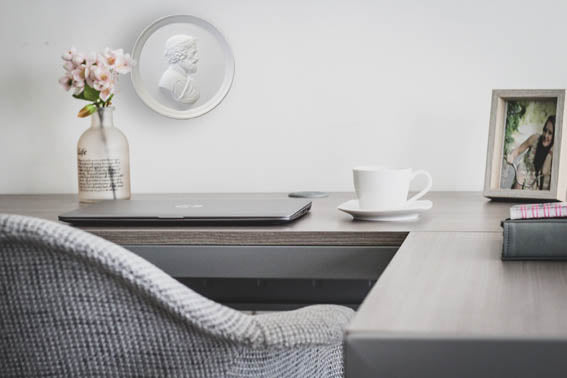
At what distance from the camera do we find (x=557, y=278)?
701 millimetres

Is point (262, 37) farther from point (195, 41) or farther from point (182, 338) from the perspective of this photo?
point (182, 338)

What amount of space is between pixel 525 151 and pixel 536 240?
722 millimetres

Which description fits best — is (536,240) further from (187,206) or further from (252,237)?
(187,206)

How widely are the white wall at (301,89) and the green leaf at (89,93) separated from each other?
0.27m

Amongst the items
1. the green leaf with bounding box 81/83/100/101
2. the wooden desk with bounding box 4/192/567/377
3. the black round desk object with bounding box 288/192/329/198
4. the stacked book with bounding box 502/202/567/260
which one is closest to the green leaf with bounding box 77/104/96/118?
the green leaf with bounding box 81/83/100/101

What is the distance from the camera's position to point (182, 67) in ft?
5.71

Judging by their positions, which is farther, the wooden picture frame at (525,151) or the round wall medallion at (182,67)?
the round wall medallion at (182,67)

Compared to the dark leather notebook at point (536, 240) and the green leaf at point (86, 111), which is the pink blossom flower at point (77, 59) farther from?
the dark leather notebook at point (536, 240)

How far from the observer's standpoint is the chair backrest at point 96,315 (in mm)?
585

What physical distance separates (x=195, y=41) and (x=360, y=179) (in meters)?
0.74

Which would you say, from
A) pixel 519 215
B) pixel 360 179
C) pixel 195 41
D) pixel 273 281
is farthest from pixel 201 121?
pixel 519 215

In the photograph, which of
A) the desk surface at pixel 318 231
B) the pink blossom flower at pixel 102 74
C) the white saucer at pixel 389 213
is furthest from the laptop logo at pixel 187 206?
the pink blossom flower at pixel 102 74

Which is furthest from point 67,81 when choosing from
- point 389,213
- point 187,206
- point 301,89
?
point 389,213

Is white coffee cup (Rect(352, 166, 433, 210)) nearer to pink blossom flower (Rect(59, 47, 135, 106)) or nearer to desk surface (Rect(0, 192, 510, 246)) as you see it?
desk surface (Rect(0, 192, 510, 246))
